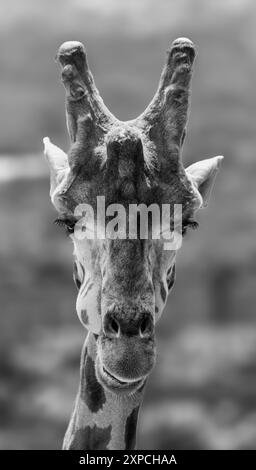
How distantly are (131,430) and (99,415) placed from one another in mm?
176

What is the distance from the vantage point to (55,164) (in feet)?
11.9

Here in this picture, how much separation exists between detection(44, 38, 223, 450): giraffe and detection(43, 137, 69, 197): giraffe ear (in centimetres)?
2

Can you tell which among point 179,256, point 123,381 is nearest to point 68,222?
point 123,381

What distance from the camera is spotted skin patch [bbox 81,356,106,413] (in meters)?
3.62

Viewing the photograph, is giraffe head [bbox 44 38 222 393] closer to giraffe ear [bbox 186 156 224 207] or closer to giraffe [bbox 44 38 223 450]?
giraffe [bbox 44 38 223 450]

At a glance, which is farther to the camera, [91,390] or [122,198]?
[91,390]

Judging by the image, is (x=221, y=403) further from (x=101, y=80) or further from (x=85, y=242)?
(x=85, y=242)

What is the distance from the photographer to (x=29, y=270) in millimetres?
15938

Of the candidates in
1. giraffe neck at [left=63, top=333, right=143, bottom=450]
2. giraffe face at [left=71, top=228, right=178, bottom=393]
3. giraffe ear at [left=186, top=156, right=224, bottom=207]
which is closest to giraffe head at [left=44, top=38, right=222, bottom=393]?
giraffe face at [left=71, top=228, right=178, bottom=393]

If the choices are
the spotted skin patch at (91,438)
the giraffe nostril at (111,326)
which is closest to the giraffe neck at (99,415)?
the spotted skin patch at (91,438)

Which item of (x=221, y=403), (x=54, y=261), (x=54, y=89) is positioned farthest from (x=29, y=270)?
(x=221, y=403)

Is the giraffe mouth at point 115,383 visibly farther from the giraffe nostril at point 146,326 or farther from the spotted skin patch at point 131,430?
the spotted skin patch at point 131,430

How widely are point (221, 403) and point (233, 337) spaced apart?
140cm

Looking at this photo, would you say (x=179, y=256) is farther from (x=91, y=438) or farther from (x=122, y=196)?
(x=122, y=196)
